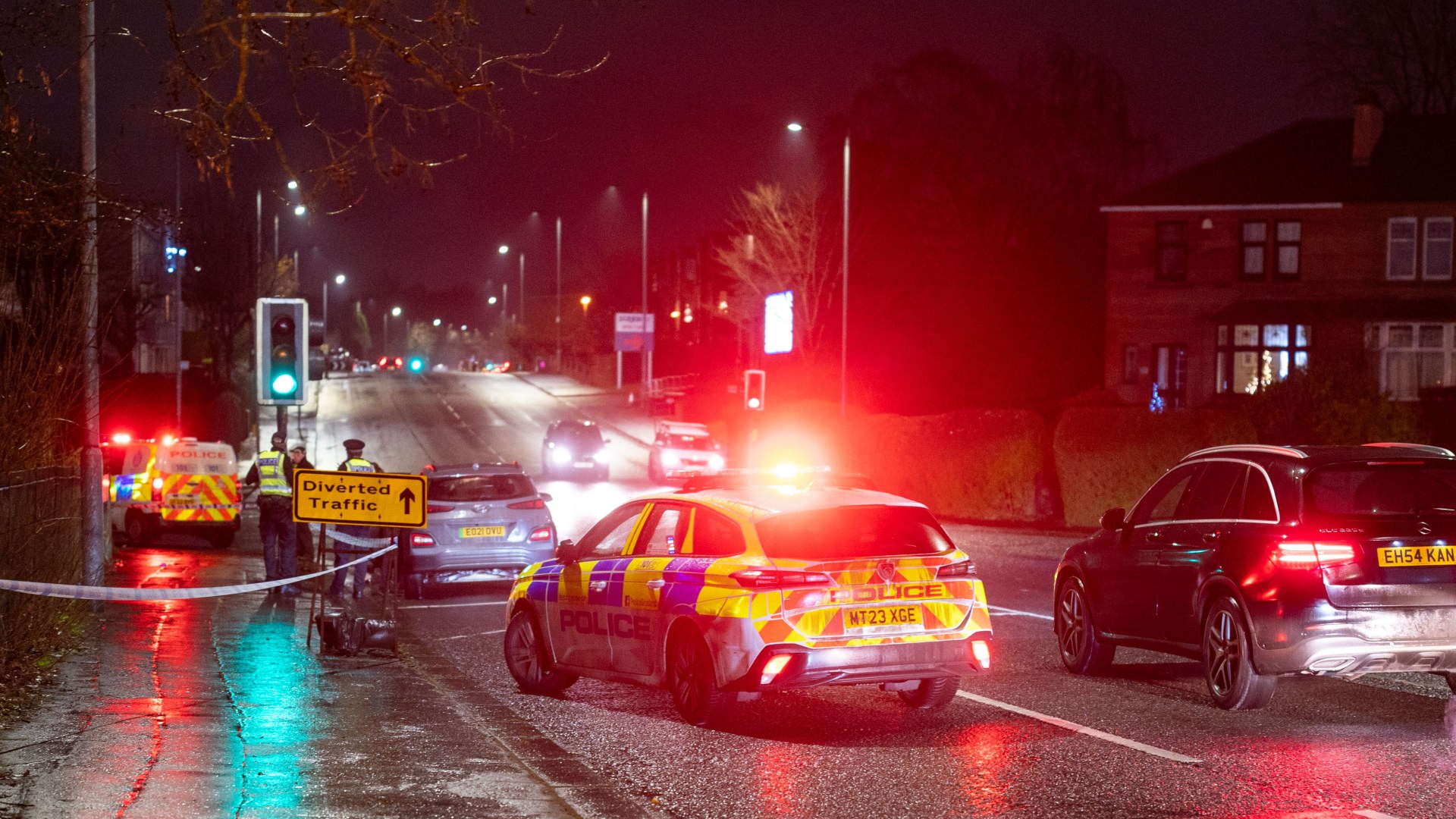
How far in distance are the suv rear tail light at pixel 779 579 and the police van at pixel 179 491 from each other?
19.3 m

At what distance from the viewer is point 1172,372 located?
49188 millimetres

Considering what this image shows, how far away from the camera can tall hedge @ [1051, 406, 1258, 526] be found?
29.1 metres

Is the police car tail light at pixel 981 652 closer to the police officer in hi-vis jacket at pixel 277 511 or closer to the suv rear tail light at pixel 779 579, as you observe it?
the suv rear tail light at pixel 779 579

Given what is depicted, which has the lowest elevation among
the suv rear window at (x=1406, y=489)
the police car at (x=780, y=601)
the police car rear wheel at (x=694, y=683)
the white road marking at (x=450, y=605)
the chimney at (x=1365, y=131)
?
the white road marking at (x=450, y=605)

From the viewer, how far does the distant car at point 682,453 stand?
43531mm

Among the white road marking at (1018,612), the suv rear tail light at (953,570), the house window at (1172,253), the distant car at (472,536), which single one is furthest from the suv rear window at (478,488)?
the house window at (1172,253)

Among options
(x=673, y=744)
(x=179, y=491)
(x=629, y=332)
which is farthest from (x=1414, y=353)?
(x=629, y=332)

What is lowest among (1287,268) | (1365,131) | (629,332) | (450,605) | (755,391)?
(450,605)

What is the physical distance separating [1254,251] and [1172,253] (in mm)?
2412

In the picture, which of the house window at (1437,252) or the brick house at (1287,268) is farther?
the house window at (1437,252)

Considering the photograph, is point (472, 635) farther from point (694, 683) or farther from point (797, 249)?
point (797, 249)

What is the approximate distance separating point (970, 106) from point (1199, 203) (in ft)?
43.4

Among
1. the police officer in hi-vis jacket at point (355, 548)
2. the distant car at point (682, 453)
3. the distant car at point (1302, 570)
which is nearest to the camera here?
the distant car at point (1302, 570)

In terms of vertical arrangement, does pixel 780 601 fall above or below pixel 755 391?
below
